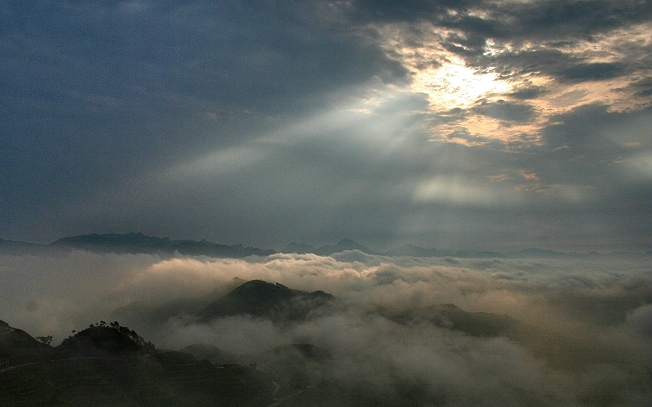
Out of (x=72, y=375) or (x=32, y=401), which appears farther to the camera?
(x=72, y=375)

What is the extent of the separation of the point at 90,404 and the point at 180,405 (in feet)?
141

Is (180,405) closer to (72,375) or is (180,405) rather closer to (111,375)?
(111,375)

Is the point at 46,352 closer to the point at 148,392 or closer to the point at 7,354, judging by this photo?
the point at 7,354

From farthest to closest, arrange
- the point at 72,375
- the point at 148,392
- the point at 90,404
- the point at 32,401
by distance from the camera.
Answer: the point at 148,392 < the point at 72,375 < the point at 90,404 < the point at 32,401

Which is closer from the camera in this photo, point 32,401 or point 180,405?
point 32,401

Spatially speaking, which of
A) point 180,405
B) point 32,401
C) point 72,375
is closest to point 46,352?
point 72,375

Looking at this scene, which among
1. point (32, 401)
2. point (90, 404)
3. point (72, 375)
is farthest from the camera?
point (72, 375)

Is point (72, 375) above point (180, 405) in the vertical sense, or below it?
above

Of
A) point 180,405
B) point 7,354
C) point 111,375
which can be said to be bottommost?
point 180,405

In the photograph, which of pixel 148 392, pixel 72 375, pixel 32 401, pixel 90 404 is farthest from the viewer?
pixel 148 392

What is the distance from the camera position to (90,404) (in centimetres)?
16450

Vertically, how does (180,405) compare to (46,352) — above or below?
below

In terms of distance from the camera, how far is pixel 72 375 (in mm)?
183000

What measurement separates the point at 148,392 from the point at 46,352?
2245 inches
